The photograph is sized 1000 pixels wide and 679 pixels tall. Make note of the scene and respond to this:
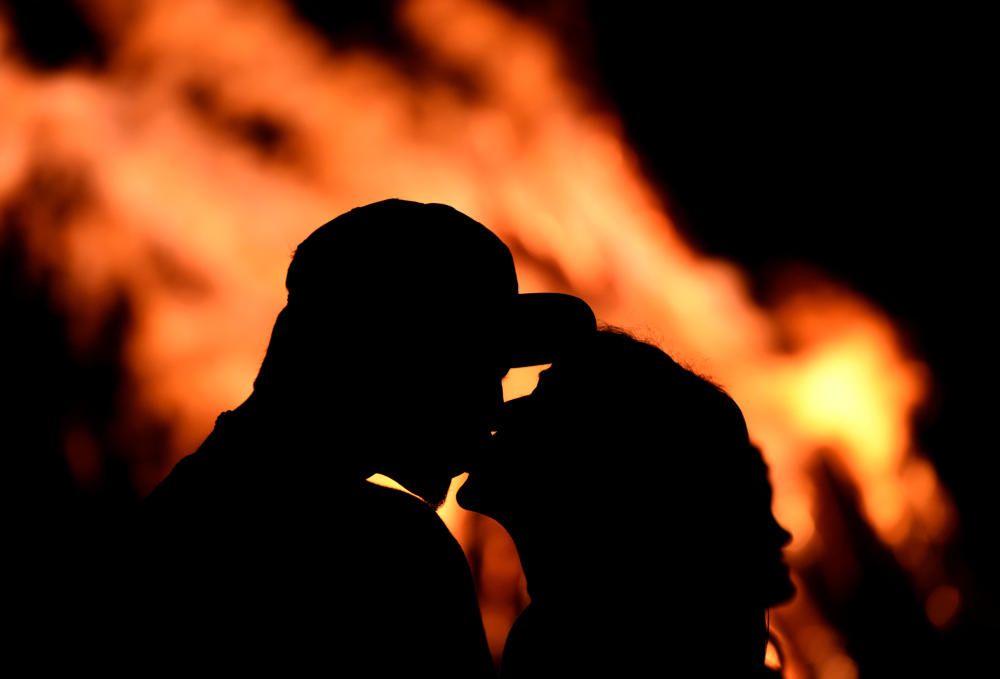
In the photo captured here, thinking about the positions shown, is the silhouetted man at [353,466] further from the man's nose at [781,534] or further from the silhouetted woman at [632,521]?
the man's nose at [781,534]

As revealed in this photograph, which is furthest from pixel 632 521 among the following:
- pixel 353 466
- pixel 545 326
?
pixel 353 466

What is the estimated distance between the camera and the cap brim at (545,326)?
53.1 inches

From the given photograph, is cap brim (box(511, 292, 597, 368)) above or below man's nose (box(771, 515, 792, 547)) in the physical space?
above

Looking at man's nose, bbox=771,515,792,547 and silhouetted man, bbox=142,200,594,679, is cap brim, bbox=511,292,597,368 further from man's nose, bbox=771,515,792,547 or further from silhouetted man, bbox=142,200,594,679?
man's nose, bbox=771,515,792,547

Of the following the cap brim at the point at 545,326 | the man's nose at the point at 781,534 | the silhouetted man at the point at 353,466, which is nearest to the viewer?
the silhouetted man at the point at 353,466

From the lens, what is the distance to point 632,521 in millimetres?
1463

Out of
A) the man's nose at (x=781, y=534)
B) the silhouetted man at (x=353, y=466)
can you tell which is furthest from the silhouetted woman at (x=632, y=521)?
the silhouetted man at (x=353, y=466)

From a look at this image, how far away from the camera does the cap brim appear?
4.43ft

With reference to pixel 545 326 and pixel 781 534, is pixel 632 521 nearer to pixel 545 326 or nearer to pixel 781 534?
pixel 781 534

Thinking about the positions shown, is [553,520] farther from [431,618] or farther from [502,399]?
[431,618]

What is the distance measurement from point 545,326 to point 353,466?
0.52 metres

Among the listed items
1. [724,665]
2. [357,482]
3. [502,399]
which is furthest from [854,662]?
[357,482]

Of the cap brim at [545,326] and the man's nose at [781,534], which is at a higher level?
the cap brim at [545,326]

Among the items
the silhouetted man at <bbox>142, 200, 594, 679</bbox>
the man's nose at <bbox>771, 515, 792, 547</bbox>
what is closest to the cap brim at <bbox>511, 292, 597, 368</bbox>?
the silhouetted man at <bbox>142, 200, 594, 679</bbox>
